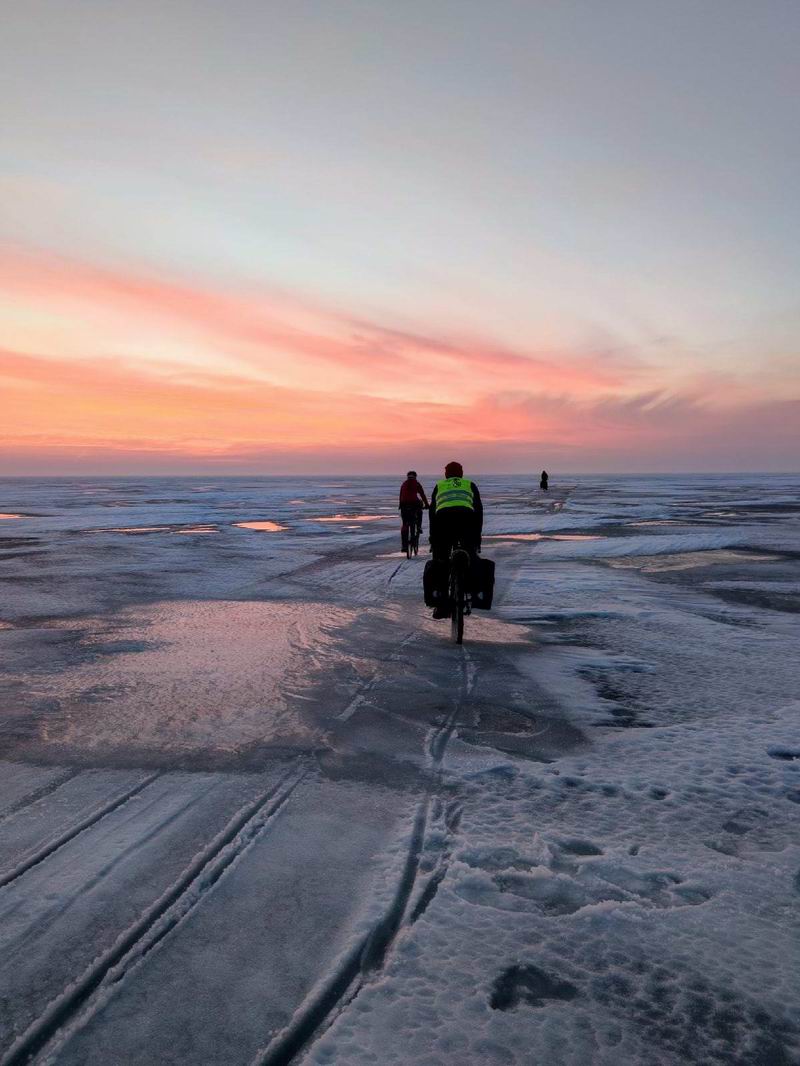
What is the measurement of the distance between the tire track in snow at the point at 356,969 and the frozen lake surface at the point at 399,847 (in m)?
0.01

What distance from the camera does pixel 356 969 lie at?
2.38m

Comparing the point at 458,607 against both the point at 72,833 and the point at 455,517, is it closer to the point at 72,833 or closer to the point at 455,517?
the point at 455,517

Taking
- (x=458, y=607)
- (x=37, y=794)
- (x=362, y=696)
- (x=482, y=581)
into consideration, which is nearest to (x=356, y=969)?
(x=37, y=794)

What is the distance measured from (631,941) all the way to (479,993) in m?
0.65

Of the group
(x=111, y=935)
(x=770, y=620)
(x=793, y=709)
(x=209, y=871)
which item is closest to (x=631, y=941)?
(x=209, y=871)

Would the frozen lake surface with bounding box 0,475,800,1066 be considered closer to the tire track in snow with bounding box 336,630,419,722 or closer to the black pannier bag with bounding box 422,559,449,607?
the tire track in snow with bounding box 336,630,419,722

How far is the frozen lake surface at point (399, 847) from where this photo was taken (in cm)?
217

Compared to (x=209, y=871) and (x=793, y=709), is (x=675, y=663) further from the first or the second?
(x=209, y=871)

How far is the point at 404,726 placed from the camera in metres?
4.86

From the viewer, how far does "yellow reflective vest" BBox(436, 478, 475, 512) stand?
25.6 feet

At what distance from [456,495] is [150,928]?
5.82m

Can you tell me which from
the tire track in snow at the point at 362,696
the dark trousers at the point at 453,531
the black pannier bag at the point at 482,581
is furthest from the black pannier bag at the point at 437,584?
the tire track in snow at the point at 362,696

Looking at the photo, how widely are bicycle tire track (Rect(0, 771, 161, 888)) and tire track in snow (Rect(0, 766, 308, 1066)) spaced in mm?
671

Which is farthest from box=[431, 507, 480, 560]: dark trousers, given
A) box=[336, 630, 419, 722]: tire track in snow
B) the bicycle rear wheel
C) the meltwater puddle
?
the meltwater puddle
